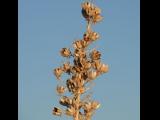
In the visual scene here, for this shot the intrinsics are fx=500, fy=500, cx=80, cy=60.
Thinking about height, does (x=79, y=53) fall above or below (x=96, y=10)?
below

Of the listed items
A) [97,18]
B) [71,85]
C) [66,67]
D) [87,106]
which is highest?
[97,18]

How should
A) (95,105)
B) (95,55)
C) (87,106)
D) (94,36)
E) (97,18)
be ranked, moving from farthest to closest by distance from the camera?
1. (97,18)
2. (94,36)
3. (95,55)
4. (87,106)
5. (95,105)

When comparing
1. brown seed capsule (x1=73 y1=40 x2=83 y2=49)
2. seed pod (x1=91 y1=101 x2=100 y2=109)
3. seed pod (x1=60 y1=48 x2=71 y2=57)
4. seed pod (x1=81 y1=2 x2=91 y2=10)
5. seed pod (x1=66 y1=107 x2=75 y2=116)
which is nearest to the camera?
seed pod (x1=91 y1=101 x2=100 y2=109)

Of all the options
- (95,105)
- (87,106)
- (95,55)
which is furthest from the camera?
(95,55)

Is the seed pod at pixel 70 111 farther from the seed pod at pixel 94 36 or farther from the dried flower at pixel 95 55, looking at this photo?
the seed pod at pixel 94 36

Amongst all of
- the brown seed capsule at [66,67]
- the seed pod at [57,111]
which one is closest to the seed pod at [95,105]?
the seed pod at [57,111]

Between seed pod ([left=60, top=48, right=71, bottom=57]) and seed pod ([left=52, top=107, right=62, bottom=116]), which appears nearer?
seed pod ([left=52, top=107, right=62, bottom=116])

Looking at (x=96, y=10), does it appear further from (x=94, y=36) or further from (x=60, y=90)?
(x=60, y=90)

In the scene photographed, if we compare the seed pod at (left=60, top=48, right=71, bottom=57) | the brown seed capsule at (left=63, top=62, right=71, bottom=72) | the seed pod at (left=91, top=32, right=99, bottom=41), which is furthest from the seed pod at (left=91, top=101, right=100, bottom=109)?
the seed pod at (left=91, top=32, right=99, bottom=41)

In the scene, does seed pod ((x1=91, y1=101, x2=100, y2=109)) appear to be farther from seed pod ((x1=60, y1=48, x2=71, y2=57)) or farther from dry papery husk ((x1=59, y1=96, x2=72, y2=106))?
seed pod ((x1=60, y1=48, x2=71, y2=57))

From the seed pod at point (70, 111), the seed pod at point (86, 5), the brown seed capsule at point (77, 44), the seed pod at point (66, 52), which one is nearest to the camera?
the seed pod at point (70, 111)

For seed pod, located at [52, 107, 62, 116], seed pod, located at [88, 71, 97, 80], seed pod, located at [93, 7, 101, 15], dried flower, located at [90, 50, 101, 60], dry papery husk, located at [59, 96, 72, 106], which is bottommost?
seed pod, located at [52, 107, 62, 116]

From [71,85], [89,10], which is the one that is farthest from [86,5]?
[71,85]

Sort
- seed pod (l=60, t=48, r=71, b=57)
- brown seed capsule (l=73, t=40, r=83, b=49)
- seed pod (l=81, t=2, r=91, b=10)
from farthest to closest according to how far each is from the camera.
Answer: seed pod (l=60, t=48, r=71, b=57) → brown seed capsule (l=73, t=40, r=83, b=49) → seed pod (l=81, t=2, r=91, b=10)
